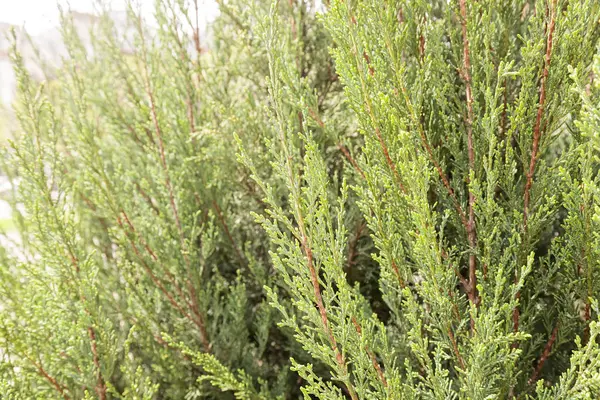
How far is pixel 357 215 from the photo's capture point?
10.0ft

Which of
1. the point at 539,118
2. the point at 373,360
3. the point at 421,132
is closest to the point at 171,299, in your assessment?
the point at 373,360

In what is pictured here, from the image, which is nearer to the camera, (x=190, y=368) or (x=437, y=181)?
(x=437, y=181)

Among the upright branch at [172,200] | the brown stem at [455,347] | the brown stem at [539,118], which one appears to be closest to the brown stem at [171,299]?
the upright branch at [172,200]

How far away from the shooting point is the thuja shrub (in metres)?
1.76

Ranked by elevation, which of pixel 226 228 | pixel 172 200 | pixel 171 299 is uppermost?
pixel 172 200

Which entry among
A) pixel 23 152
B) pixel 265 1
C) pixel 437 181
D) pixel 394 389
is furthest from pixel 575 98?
pixel 23 152

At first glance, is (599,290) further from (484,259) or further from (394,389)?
(394,389)

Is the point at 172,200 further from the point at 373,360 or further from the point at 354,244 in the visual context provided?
the point at 373,360

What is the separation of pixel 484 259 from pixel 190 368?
2439 mm

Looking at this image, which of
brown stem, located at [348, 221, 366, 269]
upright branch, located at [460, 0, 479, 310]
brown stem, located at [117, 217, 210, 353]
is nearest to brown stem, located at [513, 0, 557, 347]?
upright branch, located at [460, 0, 479, 310]

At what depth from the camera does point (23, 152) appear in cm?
252

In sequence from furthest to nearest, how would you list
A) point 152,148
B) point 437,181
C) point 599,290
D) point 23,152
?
point 152,148 → point 23,152 → point 437,181 → point 599,290

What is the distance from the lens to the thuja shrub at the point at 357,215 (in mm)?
1759

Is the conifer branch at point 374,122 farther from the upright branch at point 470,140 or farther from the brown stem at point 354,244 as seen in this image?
the brown stem at point 354,244
